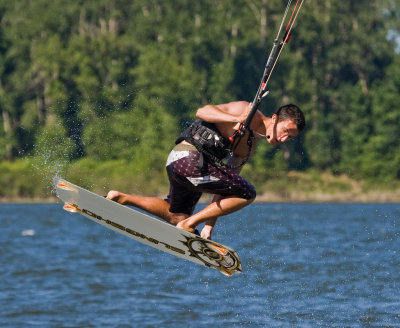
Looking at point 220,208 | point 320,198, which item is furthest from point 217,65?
point 220,208

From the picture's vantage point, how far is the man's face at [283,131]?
924 centimetres

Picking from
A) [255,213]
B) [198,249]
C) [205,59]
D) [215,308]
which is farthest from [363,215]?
[198,249]

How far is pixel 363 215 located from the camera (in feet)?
136

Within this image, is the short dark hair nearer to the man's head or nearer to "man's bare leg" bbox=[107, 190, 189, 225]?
the man's head

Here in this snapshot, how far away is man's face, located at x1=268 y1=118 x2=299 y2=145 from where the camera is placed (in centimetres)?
924

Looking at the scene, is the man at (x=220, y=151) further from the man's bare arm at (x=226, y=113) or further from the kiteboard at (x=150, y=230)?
the kiteboard at (x=150, y=230)

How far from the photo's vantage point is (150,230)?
1031 centimetres

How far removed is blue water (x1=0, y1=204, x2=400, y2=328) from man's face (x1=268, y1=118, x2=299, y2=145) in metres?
4.55

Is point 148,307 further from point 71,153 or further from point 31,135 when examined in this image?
point 31,135

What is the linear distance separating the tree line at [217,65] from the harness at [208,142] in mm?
37501

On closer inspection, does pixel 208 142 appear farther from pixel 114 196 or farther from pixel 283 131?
pixel 114 196

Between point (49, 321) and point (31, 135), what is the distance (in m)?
36.6

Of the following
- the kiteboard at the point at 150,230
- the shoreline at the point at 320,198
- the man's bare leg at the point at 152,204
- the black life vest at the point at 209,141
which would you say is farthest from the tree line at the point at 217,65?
the black life vest at the point at 209,141

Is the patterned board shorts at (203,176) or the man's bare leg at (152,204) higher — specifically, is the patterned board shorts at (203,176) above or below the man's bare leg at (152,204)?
above
